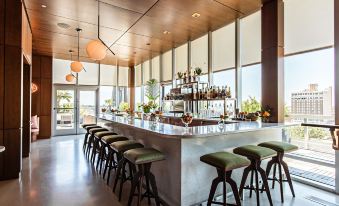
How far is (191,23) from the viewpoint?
475 centimetres

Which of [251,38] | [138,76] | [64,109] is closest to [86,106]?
[64,109]

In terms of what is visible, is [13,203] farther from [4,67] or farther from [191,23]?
[191,23]

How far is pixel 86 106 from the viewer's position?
888cm

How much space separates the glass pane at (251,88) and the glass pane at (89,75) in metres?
6.51

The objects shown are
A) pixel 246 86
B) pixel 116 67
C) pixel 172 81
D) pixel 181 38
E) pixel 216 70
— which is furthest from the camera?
pixel 116 67

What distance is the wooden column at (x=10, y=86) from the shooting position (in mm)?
3443

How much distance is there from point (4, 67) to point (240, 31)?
15.5 feet

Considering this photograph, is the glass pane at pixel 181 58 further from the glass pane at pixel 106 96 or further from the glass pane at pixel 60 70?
the glass pane at pixel 60 70

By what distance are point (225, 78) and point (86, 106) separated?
248 inches

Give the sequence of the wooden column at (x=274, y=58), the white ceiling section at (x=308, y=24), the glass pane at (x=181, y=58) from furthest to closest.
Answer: the glass pane at (x=181, y=58) → the wooden column at (x=274, y=58) → the white ceiling section at (x=308, y=24)

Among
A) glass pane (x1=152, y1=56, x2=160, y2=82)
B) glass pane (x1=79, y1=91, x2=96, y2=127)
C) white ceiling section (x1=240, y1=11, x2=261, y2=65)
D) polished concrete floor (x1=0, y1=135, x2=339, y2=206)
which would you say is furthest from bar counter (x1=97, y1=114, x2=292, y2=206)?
glass pane (x1=79, y1=91, x2=96, y2=127)

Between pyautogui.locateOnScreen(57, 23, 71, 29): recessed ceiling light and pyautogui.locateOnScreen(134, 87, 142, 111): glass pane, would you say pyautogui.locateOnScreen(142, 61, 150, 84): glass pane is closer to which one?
pyautogui.locateOnScreen(134, 87, 142, 111): glass pane

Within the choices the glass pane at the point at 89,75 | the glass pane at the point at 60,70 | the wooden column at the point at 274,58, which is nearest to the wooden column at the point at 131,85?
the glass pane at the point at 89,75

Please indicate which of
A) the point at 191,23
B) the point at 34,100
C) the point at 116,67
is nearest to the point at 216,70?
the point at 191,23
